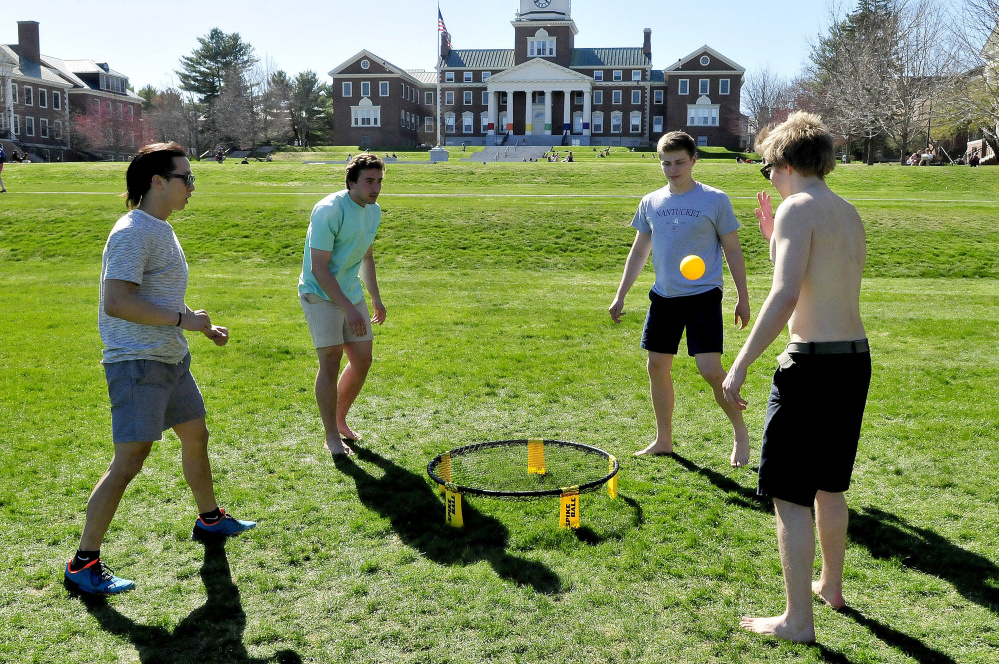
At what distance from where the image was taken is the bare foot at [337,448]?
21.1ft

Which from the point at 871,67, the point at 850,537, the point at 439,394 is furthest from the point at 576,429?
the point at 871,67

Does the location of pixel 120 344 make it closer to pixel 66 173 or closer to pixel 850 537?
pixel 850 537

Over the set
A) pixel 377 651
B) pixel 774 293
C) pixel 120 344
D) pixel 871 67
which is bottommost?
pixel 377 651

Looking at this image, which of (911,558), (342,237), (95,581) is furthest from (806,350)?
(342,237)

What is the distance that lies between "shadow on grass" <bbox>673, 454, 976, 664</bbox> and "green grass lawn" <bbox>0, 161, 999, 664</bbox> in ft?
0.05

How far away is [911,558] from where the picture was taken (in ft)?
15.1

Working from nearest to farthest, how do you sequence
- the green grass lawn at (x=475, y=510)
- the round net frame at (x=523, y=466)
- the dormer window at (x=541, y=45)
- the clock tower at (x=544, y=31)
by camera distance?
the green grass lawn at (x=475, y=510) < the round net frame at (x=523, y=466) < the clock tower at (x=544, y=31) < the dormer window at (x=541, y=45)

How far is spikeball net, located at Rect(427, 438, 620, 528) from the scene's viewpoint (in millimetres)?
5422

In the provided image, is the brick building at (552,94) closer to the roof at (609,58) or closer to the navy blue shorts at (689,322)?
the roof at (609,58)

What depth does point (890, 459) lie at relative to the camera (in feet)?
20.9

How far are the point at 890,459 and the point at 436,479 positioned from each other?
11.9 ft

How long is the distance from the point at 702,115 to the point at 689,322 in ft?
256

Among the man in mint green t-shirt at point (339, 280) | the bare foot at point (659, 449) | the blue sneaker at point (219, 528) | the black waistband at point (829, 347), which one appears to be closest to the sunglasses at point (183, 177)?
the man in mint green t-shirt at point (339, 280)

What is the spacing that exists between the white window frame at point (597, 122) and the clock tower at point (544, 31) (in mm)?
5928
